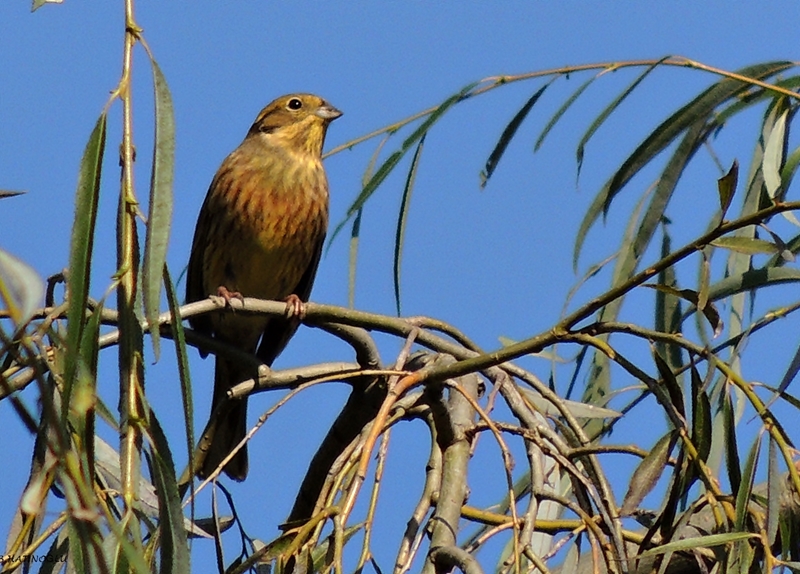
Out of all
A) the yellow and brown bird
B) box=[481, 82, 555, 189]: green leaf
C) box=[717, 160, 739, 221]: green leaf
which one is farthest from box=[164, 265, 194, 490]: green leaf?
the yellow and brown bird

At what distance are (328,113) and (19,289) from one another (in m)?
4.99

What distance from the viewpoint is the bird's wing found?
526 centimetres

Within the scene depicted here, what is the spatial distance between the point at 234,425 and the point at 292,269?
0.80 m

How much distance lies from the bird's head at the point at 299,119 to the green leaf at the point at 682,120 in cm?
315

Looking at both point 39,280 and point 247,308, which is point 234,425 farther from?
point 39,280

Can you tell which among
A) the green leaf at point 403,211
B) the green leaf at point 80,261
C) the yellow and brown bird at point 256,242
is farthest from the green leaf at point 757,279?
the yellow and brown bird at point 256,242

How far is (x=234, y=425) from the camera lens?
4.77 meters

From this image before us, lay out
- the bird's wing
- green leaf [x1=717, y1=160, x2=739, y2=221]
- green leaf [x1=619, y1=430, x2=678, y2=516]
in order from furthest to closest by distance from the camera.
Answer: the bird's wing < green leaf [x1=619, y1=430, x2=678, y2=516] < green leaf [x1=717, y1=160, x2=739, y2=221]

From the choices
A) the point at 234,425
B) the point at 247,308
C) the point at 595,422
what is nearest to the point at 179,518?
the point at 247,308

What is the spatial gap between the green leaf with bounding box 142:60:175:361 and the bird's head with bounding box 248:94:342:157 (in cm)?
409

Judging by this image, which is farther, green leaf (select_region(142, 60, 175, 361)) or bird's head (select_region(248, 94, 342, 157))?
bird's head (select_region(248, 94, 342, 157))

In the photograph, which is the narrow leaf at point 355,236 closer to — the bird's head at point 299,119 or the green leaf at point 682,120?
the green leaf at point 682,120

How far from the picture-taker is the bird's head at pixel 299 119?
5.83 meters

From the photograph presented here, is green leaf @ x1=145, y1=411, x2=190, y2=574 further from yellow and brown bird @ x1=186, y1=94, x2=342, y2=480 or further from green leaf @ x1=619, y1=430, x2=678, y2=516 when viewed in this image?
yellow and brown bird @ x1=186, y1=94, x2=342, y2=480
